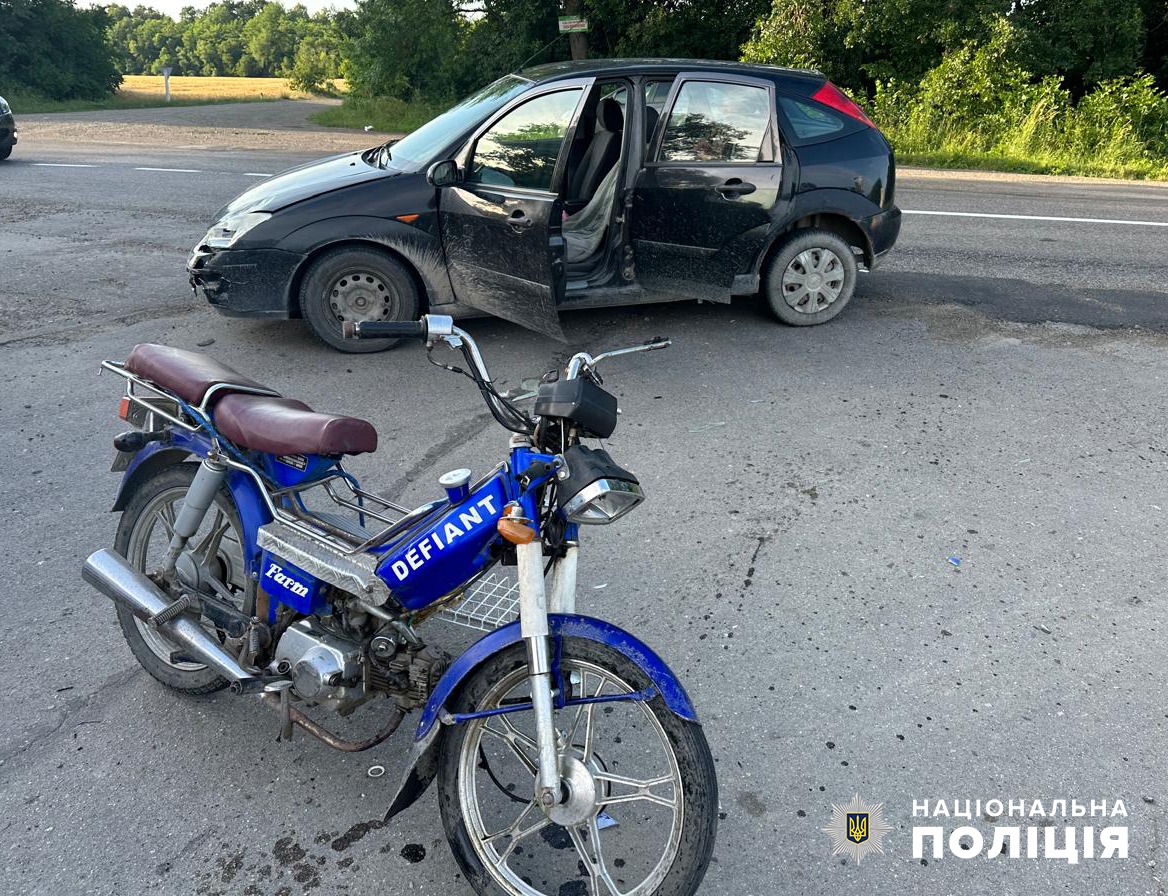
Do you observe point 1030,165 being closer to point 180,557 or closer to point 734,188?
point 734,188

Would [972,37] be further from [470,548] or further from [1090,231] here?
[470,548]

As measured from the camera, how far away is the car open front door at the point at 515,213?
5977 millimetres

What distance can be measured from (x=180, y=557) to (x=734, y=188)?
464cm

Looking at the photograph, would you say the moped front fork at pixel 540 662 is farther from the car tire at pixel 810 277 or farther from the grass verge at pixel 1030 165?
the grass verge at pixel 1030 165

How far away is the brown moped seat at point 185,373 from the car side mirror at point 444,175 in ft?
10.4

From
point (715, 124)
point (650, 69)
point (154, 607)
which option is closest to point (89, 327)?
point (650, 69)

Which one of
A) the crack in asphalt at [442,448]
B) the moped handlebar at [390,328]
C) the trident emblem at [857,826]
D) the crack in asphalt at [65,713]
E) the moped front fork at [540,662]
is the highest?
the moped handlebar at [390,328]

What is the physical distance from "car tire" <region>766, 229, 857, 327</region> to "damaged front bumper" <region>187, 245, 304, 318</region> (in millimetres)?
3351

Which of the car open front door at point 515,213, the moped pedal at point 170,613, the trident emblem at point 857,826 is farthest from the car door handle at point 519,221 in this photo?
the trident emblem at point 857,826

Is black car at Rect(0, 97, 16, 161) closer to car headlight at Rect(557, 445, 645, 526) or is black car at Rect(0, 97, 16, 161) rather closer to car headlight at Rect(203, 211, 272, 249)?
car headlight at Rect(203, 211, 272, 249)

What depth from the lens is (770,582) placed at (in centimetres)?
419

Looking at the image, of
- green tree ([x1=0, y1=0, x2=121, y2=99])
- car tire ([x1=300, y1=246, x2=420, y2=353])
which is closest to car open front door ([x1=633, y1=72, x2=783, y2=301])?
car tire ([x1=300, y1=246, x2=420, y2=353])

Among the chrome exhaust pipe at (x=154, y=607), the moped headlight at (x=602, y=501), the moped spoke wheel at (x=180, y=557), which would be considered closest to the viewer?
the moped headlight at (x=602, y=501)

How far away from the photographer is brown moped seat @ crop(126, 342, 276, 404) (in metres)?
3.29
